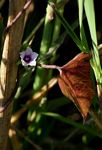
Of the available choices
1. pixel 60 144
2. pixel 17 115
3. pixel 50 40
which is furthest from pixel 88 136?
pixel 50 40

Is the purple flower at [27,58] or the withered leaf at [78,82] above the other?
the purple flower at [27,58]

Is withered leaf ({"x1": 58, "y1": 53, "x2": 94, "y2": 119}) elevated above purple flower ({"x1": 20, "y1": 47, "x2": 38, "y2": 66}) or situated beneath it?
situated beneath

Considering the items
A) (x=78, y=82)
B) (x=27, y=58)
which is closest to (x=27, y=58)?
(x=27, y=58)

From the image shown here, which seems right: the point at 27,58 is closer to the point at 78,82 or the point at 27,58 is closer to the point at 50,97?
the point at 78,82

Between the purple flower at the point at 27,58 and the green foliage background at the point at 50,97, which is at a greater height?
the purple flower at the point at 27,58

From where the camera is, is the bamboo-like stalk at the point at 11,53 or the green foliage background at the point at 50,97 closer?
the bamboo-like stalk at the point at 11,53
